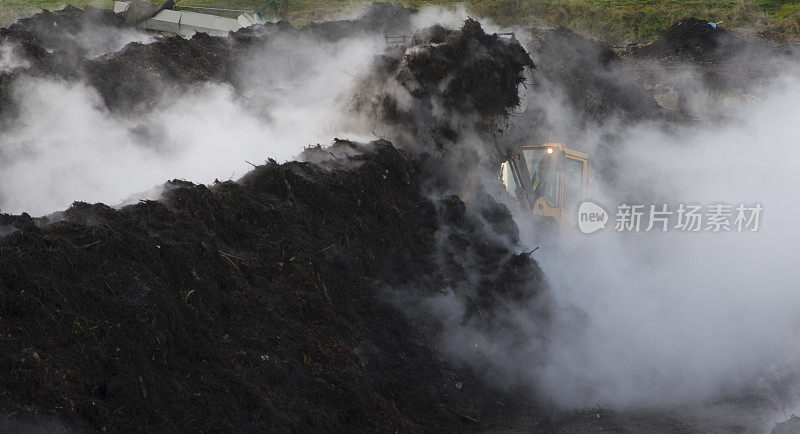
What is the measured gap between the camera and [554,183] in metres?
14.0

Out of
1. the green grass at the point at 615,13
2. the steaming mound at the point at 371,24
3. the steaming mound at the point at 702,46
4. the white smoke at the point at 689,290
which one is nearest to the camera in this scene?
the white smoke at the point at 689,290

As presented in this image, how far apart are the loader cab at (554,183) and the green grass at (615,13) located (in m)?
13.2

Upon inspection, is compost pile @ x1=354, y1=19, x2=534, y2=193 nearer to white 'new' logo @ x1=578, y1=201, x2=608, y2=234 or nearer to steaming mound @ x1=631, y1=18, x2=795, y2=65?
white 'new' logo @ x1=578, y1=201, x2=608, y2=234

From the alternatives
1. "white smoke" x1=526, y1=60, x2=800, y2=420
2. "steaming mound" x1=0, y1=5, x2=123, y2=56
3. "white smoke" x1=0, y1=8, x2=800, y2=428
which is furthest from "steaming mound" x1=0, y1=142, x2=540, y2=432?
A: "steaming mound" x1=0, y1=5, x2=123, y2=56

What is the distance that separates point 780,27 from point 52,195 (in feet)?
80.5

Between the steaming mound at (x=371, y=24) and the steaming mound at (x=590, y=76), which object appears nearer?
the steaming mound at (x=371, y=24)

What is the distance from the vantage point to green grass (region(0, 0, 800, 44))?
26891mm

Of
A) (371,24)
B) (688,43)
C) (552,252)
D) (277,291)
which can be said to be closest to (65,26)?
(371,24)

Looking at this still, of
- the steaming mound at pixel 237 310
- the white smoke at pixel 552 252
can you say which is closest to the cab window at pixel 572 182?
the white smoke at pixel 552 252

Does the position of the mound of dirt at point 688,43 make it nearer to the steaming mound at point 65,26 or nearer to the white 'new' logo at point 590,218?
the white 'new' logo at point 590,218

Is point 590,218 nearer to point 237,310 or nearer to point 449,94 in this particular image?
point 449,94

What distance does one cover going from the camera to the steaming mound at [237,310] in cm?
484

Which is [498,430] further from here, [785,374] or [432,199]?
[785,374]

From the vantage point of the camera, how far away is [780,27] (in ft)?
87.6
